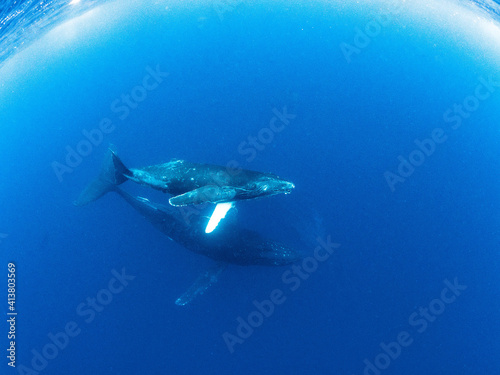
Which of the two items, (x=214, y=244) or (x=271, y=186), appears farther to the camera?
(x=214, y=244)

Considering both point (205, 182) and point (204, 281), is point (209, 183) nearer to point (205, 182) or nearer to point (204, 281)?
point (205, 182)

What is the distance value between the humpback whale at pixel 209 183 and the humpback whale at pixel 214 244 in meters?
1.59

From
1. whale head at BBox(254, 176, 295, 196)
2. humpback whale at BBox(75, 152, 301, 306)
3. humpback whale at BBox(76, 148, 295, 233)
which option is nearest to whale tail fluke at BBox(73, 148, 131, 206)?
humpback whale at BBox(75, 152, 301, 306)

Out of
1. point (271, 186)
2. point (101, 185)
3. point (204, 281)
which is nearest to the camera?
point (271, 186)

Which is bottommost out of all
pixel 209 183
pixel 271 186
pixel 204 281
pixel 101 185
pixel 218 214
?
pixel 204 281

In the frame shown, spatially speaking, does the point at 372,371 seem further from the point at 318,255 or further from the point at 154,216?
the point at 154,216

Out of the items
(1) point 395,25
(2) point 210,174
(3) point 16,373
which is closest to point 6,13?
(2) point 210,174

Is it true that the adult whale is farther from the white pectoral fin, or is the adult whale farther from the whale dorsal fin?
the whale dorsal fin

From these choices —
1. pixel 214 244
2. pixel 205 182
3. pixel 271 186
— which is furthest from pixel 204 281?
pixel 271 186

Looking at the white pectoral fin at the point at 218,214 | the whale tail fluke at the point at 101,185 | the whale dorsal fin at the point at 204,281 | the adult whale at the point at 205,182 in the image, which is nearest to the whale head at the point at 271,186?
the adult whale at the point at 205,182

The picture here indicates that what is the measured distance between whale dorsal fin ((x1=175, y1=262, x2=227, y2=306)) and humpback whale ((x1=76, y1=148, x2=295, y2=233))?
2758 mm

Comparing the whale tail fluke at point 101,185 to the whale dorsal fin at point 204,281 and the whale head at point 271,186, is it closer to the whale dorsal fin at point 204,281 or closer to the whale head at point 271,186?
the whale dorsal fin at point 204,281

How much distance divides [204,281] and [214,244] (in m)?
1.42

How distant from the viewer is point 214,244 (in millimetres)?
9461
